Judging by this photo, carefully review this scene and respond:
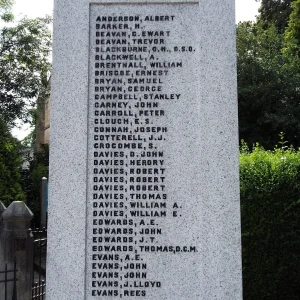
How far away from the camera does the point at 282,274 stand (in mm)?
7016

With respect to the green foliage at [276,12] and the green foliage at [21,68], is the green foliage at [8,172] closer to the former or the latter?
the green foliage at [21,68]

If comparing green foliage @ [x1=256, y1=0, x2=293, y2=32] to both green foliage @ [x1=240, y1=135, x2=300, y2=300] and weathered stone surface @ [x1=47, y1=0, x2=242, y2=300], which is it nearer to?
green foliage @ [x1=240, y1=135, x2=300, y2=300]

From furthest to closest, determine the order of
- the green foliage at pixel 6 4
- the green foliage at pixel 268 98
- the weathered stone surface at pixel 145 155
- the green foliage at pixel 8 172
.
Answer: the green foliage at pixel 6 4, the green foliage at pixel 268 98, the green foliage at pixel 8 172, the weathered stone surface at pixel 145 155

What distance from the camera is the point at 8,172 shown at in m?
13.0

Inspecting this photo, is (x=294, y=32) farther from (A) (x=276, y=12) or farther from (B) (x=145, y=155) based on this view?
(B) (x=145, y=155)

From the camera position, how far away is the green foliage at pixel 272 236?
7.01m

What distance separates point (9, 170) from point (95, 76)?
9815 millimetres

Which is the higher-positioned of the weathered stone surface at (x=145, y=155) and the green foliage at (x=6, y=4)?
the green foliage at (x=6, y=4)

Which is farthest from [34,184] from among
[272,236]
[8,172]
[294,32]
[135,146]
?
[135,146]

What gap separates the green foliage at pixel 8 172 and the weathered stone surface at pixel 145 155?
9.04 metres

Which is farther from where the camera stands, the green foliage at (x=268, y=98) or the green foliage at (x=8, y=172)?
the green foliage at (x=268, y=98)

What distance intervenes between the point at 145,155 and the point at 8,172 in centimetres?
982

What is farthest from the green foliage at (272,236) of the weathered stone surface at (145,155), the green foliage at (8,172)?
the green foliage at (8,172)

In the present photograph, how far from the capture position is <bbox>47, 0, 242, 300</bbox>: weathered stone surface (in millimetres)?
4008
